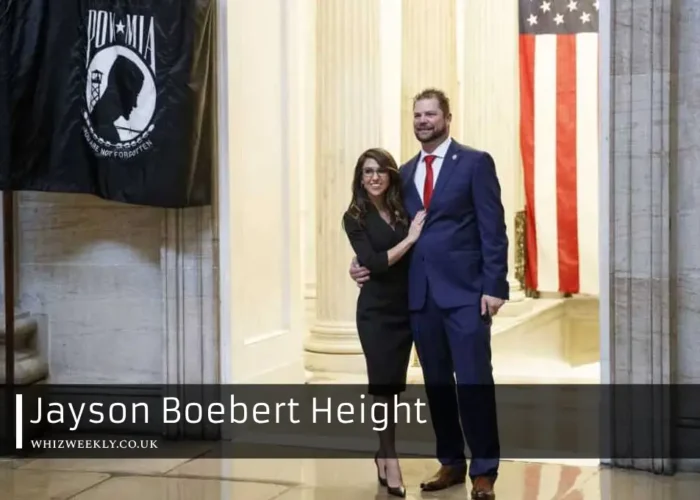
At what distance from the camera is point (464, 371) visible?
509 centimetres

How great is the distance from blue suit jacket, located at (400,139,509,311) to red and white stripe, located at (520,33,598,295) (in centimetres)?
537

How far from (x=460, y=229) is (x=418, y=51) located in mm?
5122

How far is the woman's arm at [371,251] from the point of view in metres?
5.15

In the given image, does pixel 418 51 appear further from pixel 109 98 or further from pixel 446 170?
pixel 446 170

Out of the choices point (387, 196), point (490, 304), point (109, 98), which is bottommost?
point (490, 304)

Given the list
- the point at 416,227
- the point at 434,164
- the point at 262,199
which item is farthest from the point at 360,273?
the point at 262,199

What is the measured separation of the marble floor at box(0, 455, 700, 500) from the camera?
5387 mm

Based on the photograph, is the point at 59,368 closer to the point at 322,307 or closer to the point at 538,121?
the point at 322,307

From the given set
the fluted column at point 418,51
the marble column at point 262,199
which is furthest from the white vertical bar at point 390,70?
the marble column at point 262,199

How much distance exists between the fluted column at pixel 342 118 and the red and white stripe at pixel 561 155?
225cm

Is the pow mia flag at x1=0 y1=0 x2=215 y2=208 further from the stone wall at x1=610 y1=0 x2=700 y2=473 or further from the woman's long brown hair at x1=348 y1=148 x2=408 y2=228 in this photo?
the stone wall at x1=610 y1=0 x2=700 y2=473

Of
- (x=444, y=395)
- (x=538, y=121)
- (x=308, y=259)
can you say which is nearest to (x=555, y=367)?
(x=538, y=121)

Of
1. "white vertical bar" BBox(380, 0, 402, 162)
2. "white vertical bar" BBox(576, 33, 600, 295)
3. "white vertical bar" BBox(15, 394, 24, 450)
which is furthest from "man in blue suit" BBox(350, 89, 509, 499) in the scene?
"white vertical bar" BBox(576, 33, 600, 295)

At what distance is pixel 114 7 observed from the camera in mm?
6309
